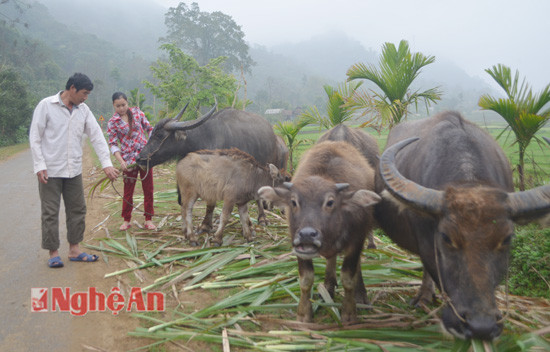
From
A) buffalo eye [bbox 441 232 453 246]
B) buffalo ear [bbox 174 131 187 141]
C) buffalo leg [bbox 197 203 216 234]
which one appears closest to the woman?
buffalo ear [bbox 174 131 187 141]

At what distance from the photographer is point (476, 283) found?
7.47ft

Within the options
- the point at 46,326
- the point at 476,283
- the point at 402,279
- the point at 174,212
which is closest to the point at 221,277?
the point at 46,326

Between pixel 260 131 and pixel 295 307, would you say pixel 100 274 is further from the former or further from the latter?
pixel 260 131

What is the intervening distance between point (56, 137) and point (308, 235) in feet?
12.0

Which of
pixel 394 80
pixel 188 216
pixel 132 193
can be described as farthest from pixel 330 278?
pixel 394 80

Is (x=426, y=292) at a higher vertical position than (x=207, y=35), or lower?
lower

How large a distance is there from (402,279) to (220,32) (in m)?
69.7

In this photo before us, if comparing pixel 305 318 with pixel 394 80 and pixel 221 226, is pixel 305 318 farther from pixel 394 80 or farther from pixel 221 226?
pixel 394 80

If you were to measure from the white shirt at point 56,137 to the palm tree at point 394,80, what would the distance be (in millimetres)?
5534

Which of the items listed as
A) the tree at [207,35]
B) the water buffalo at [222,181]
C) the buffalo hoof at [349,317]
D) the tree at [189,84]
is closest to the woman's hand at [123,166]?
the water buffalo at [222,181]

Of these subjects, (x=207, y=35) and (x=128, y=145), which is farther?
(x=207, y=35)

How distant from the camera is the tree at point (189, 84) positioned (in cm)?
1734

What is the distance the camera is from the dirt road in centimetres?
321

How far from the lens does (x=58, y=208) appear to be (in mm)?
4785
